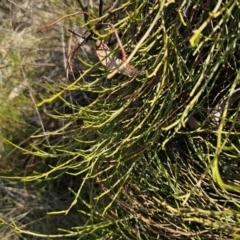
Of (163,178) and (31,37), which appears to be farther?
(31,37)

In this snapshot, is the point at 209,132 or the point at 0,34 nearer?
the point at 209,132

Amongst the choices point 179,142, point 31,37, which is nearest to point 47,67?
point 31,37

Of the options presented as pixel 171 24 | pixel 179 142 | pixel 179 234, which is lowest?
pixel 179 234

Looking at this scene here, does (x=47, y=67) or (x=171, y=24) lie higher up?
(x=171, y=24)

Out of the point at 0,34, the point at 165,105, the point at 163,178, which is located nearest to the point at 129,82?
the point at 165,105

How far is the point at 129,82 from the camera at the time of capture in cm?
85

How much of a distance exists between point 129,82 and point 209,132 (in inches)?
6.0

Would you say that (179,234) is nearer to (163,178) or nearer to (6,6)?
(163,178)

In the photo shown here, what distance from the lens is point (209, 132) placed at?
0.86 metres

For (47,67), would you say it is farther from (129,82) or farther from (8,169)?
(129,82)

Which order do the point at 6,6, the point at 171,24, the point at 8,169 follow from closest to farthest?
the point at 171,24
the point at 8,169
the point at 6,6

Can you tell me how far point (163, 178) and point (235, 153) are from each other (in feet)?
0.45

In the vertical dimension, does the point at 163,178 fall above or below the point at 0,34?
below

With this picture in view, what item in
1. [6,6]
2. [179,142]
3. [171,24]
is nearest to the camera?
[171,24]
